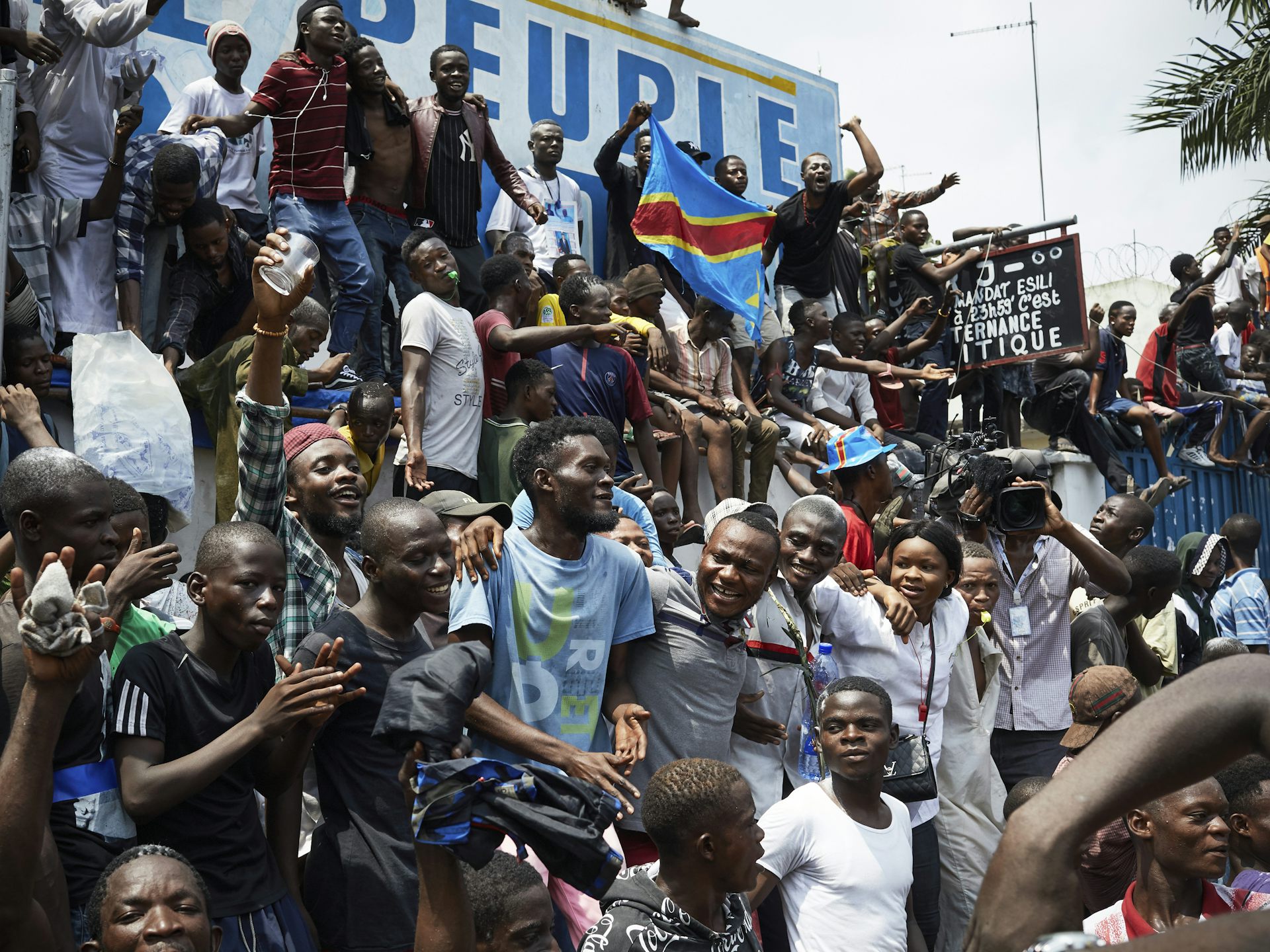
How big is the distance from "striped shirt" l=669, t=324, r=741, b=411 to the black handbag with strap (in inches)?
169

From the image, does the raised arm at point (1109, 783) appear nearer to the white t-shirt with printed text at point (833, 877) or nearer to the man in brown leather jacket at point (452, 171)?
the white t-shirt with printed text at point (833, 877)

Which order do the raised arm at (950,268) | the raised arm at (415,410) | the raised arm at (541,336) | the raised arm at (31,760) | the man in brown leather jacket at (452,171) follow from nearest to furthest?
the raised arm at (31,760)
the raised arm at (415,410)
the raised arm at (541,336)
the man in brown leather jacket at (452,171)
the raised arm at (950,268)

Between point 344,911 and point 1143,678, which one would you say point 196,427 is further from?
point 1143,678

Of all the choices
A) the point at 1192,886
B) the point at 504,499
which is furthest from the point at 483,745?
the point at 504,499

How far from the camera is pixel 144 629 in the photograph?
3883mm

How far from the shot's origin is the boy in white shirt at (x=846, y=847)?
4301 millimetres

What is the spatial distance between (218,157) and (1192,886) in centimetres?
578

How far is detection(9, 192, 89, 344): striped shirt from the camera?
261 inches

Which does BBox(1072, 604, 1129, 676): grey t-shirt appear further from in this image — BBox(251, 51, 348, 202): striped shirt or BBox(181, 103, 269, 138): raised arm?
BBox(181, 103, 269, 138): raised arm

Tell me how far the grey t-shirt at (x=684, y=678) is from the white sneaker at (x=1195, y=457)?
380 inches

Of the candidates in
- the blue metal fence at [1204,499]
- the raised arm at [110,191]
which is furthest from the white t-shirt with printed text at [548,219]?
the blue metal fence at [1204,499]

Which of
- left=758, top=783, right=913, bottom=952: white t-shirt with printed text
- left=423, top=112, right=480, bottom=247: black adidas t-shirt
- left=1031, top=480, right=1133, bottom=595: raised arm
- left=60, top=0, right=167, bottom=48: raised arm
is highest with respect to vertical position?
left=60, top=0, right=167, bottom=48: raised arm

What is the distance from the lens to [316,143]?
7.82m

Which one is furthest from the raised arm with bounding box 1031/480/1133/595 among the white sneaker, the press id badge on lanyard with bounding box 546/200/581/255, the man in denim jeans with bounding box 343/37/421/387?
the white sneaker
